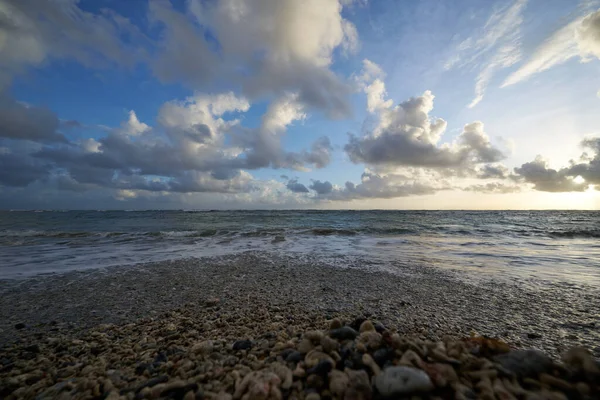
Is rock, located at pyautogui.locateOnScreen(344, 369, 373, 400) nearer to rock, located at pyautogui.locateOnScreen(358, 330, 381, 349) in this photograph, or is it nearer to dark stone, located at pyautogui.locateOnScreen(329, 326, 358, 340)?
rock, located at pyautogui.locateOnScreen(358, 330, 381, 349)

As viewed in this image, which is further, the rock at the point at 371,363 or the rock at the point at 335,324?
the rock at the point at 335,324

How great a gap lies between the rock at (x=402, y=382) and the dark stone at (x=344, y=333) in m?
0.75

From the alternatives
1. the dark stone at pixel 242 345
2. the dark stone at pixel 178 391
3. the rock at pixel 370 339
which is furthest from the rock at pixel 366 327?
the dark stone at pixel 178 391

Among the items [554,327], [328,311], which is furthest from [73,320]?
[554,327]

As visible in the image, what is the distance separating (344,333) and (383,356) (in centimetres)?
50

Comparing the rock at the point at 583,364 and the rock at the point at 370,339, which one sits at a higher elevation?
the rock at the point at 583,364

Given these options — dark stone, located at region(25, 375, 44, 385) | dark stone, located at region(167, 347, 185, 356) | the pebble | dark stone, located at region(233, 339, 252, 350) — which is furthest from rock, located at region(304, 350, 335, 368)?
dark stone, located at region(25, 375, 44, 385)

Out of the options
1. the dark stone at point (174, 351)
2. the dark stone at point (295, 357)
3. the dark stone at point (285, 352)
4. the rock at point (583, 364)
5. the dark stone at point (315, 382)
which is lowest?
the dark stone at point (174, 351)

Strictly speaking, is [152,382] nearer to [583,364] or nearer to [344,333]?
[344,333]

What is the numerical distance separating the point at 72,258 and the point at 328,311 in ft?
38.1

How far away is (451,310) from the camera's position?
14.8ft

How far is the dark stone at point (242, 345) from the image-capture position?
288 centimetres

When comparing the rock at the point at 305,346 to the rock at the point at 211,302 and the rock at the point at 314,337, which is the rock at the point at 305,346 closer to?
the rock at the point at 314,337

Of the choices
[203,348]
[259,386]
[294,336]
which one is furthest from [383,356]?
[203,348]
